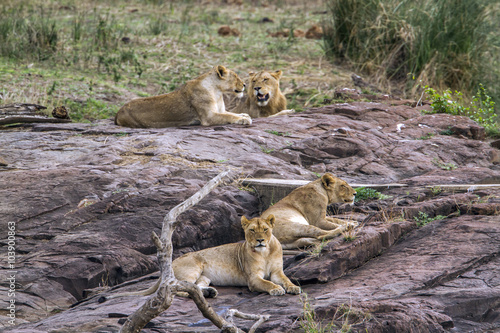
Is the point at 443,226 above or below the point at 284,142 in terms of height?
above

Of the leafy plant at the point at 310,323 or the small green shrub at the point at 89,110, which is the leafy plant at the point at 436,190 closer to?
the leafy plant at the point at 310,323

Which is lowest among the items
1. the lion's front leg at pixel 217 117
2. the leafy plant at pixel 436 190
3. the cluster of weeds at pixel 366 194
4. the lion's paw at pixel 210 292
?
the lion's front leg at pixel 217 117

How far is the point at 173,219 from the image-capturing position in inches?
162

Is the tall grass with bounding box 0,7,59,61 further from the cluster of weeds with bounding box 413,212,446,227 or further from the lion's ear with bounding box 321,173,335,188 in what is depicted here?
the cluster of weeds with bounding box 413,212,446,227

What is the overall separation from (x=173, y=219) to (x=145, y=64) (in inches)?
502

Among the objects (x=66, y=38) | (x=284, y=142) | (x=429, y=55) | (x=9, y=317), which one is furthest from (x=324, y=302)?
(x=66, y=38)

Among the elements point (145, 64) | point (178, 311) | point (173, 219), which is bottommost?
point (145, 64)

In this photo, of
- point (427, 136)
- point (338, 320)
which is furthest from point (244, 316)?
point (427, 136)

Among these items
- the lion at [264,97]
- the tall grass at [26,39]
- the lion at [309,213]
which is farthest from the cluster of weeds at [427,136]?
the tall grass at [26,39]

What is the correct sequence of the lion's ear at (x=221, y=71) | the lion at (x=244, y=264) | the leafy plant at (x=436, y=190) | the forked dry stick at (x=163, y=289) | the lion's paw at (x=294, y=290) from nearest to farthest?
1. the forked dry stick at (x=163, y=289)
2. the lion's paw at (x=294, y=290)
3. the lion at (x=244, y=264)
4. the leafy plant at (x=436, y=190)
5. the lion's ear at (x=221, y=71)

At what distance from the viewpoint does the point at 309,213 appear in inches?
285

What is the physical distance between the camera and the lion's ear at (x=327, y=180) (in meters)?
7.42

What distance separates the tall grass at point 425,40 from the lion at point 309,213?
741 cm

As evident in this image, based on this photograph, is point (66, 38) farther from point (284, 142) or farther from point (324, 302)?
point (324, 302)
